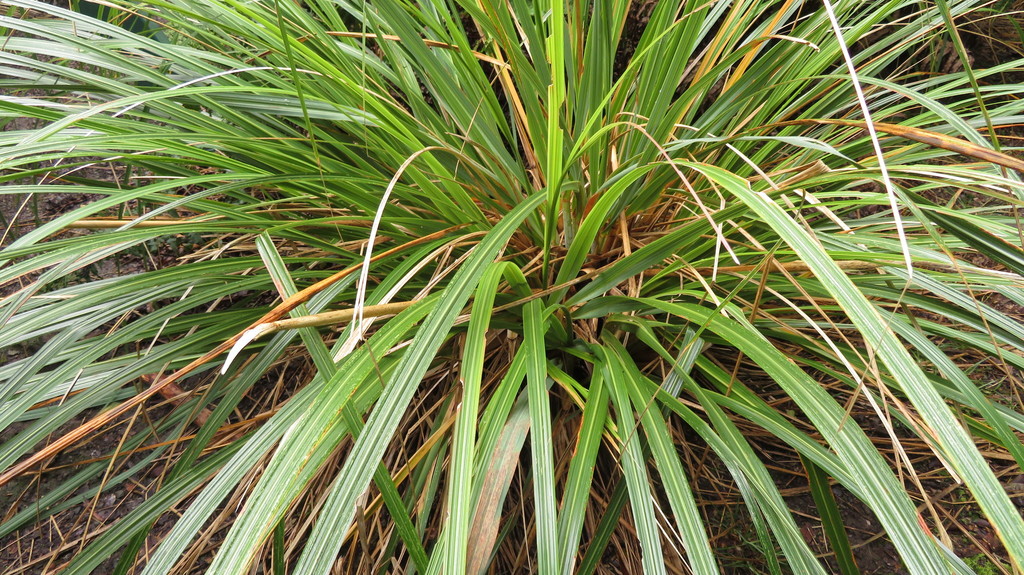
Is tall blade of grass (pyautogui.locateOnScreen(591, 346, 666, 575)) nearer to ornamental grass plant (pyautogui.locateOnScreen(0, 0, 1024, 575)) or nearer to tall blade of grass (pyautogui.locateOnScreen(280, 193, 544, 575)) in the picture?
ornamental grass plant (pyautogui.locateOnScreen(0, 0, 1024, 575))

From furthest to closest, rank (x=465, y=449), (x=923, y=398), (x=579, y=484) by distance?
(x=579, y=484)
(x=465, y=449)
(x=923, y=398)

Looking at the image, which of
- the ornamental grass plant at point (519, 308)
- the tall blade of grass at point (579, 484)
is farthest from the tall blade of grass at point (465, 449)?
the tall blade of grass at point (579, 484)

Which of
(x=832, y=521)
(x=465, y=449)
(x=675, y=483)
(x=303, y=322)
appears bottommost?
(x=832, y=521)

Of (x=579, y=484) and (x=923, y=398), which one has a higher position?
(x=923, y=398)

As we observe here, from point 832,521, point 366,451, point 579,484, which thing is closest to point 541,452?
point 579,484

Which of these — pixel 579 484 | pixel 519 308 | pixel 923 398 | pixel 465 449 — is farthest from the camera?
pixel 519 308

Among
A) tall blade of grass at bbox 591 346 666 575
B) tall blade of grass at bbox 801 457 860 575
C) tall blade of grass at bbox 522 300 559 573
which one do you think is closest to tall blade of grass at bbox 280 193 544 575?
tall blade of grass at bbox 522 300 559 573

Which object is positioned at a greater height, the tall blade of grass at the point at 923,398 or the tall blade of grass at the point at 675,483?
the tall blade of grass at the point at 923,398

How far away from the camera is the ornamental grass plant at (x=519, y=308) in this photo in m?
0.58

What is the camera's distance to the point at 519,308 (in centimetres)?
90

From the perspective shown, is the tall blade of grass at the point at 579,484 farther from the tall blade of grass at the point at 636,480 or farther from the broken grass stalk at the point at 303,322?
the broken grass stalk at the point at 303,322

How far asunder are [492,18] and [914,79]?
4.02ft

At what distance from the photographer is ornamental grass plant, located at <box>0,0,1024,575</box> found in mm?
576

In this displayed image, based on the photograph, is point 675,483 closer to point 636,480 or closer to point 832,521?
point 636,480
